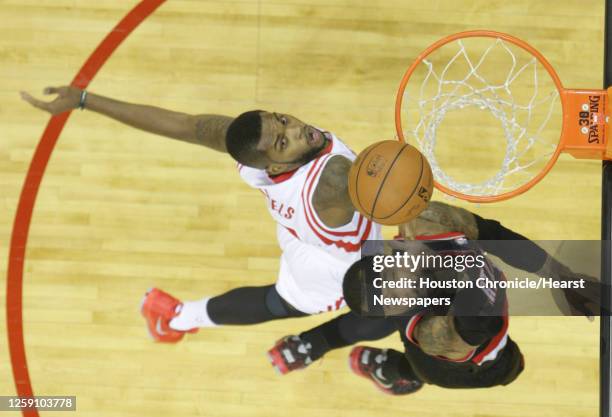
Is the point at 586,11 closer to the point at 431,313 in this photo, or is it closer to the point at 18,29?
the point at 431,313

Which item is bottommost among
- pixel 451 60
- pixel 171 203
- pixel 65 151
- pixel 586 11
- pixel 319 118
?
pixel 171 203

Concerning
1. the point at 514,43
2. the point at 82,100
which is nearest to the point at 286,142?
the point at 514,43

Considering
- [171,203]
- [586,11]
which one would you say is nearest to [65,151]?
[171,203]

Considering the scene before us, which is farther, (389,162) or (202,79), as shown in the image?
(202,79)

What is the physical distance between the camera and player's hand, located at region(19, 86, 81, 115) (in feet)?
11.0

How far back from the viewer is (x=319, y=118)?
3.55 metres

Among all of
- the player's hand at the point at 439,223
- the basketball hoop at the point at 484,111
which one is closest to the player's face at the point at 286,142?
the player's hand at the point at 439,223

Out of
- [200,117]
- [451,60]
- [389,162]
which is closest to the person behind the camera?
[389,162]

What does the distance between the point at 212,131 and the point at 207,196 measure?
555 millimetres

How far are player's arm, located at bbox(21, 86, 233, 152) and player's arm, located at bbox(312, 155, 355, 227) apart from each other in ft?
1.97

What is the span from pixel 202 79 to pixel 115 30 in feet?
1.85

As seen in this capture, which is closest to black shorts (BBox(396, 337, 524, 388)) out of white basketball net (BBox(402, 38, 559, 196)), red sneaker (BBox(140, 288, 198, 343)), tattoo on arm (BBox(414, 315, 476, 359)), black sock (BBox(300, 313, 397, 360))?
tattoo on arm (BBox(414, 315, 476, 359))

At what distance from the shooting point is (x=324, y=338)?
3.29 metres

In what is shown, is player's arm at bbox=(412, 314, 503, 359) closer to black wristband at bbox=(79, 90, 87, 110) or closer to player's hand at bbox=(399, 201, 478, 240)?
player's hand at bbox=(399, 201, 478, 240)
